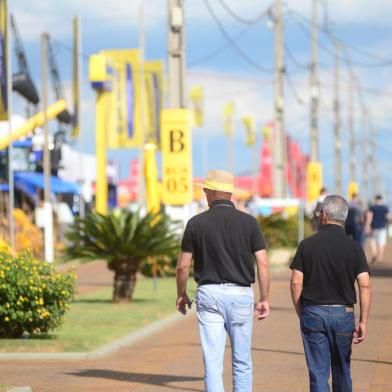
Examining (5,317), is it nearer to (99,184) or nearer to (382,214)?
(382,214)

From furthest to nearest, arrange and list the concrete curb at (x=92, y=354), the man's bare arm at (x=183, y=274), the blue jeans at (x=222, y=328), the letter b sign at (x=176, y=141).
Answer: the letter b sign at (x=176, y=141) < the concrete curb at (x=92, y=354) < the man's bare arm at (x=183, y=274) < the blue jeans at (x=222, y=328)

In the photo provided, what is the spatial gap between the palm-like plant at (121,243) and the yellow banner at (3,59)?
2.27 metres

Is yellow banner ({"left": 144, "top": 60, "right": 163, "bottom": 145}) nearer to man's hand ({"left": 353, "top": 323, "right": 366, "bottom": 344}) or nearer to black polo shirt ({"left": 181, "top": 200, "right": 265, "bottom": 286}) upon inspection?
black polo shirt ({"left": 181, "top": 200, "right": 265, "bottom": 286})

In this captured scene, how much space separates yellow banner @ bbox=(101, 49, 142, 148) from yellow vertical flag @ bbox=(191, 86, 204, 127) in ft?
89.6

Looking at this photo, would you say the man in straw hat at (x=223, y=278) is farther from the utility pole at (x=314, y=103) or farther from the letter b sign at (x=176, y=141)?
the utility pole at (x=314, y=103)

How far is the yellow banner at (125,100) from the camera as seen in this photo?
132ft

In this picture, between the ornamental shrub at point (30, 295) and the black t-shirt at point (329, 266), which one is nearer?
the black t-shirt at point (329, 266)

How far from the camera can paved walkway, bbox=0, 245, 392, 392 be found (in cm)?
1173

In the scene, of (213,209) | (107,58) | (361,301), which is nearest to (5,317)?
(213,209)

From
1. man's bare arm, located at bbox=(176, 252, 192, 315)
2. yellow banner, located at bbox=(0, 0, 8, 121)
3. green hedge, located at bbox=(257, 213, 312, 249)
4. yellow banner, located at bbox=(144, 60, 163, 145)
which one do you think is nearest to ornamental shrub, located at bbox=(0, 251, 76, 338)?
man's bare arm, located at bbox=(176, 252, 192, 315)

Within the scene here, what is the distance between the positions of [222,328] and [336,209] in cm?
128

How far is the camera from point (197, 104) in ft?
234

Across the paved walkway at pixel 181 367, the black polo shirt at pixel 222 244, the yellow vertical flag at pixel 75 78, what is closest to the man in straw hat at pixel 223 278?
the black polo shirt at pixel 222 244

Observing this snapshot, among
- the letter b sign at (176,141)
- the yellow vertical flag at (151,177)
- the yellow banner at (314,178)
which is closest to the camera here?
the letter b sign at (176,141)
